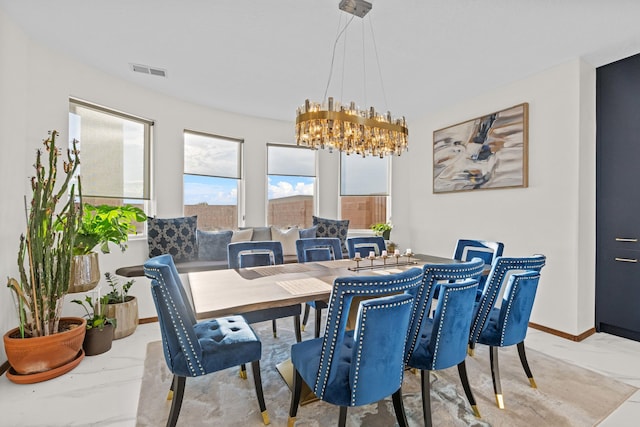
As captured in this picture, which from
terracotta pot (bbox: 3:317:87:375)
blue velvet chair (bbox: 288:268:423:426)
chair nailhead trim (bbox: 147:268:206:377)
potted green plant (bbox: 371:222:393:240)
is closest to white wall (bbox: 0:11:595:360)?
terracotta pot (bbox: 3:317:87:375)

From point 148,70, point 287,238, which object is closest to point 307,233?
point 287,238

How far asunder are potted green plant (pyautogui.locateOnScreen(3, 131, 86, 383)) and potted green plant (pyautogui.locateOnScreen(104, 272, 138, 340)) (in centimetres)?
55

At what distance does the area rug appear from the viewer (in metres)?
1.80

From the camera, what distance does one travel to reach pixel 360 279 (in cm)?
124

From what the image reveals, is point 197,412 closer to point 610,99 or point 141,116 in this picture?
point 141,116

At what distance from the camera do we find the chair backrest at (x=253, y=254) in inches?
106

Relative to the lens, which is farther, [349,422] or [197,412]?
[197,412]

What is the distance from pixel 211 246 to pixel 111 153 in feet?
5.21

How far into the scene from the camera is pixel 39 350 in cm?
219

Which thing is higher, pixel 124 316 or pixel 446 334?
pixel 446 334

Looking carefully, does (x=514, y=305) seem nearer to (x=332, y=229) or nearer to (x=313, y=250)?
(x=313, y=250)

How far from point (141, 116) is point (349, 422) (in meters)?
3.92

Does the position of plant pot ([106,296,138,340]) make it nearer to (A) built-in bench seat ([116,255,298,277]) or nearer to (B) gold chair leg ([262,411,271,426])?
(A) built-in bench seat ([116,255,298,277])

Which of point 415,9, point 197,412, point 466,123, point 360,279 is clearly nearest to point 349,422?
point 197,412
